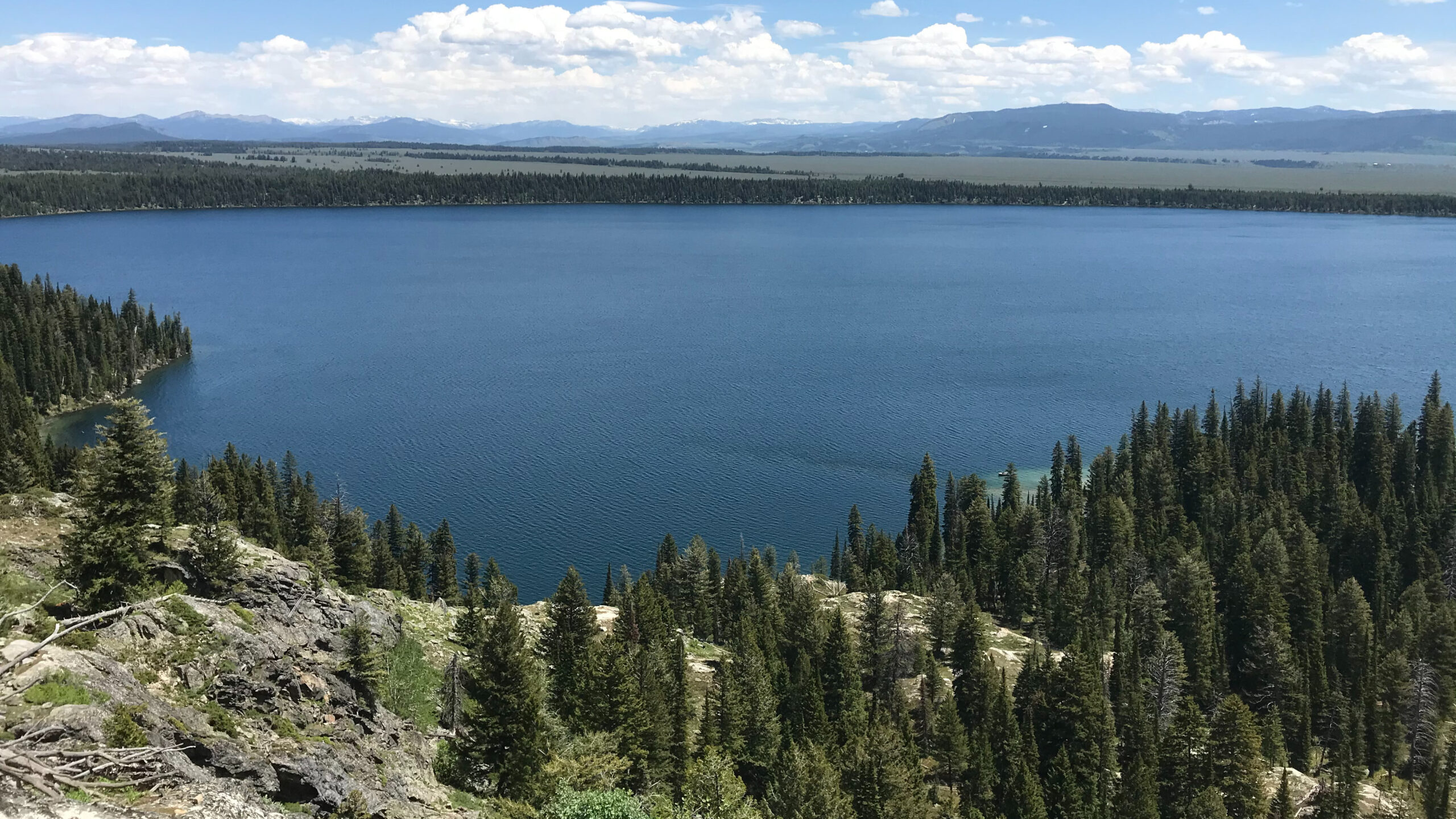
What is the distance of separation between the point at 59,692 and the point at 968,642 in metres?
52.8

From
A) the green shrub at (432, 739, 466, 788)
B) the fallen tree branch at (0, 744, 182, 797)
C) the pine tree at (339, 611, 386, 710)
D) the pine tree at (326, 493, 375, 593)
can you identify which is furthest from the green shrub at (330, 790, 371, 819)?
the pine tree at (326, 493, 375, 593)

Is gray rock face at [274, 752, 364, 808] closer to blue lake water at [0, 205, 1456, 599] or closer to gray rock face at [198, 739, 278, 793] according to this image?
gray rock face at [198, 739, 278, 793]

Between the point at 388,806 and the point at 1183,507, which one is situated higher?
the point at 388,806

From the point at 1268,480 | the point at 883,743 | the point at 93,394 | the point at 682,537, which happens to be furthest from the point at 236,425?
the point at 1268,480

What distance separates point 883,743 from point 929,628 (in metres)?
24.6

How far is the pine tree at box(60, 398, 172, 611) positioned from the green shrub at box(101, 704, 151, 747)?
1086 cm

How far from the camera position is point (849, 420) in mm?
111500

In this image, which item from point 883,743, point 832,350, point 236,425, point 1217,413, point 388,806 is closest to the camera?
point 388,806

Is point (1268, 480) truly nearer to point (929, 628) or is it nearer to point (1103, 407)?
point (1103, 407)

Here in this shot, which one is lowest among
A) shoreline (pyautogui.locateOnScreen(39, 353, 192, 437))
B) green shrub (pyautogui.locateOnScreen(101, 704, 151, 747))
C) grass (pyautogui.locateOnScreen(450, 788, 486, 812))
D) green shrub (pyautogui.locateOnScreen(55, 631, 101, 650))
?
shoreline (pyautogui.locateOnScreen(39, 353, 192, 437))

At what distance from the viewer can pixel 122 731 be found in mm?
18062

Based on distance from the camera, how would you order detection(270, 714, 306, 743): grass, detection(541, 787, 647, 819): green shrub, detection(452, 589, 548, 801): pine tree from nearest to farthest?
1. detection(270, 714, 306, 743): grass
2. detection(541, 787, 647, 819): green shrub
3. detection(452, 589, 548, 801): pine tree

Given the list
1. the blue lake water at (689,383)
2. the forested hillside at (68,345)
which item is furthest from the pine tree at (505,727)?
the forested hillside at (68,345)

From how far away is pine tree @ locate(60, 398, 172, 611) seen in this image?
2936cm
